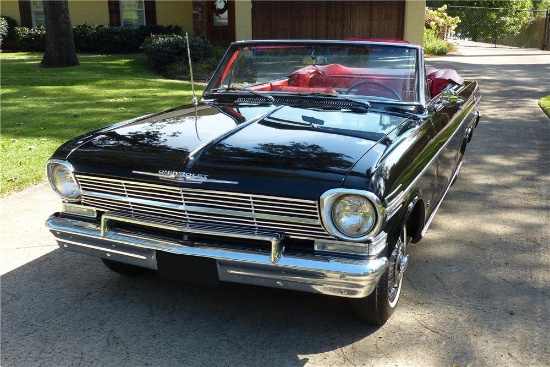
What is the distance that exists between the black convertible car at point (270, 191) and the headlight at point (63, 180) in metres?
0.01

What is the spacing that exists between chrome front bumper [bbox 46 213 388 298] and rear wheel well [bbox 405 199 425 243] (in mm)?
873

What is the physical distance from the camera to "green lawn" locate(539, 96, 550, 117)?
991 cm

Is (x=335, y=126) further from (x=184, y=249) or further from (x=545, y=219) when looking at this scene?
(x=545, y=219)

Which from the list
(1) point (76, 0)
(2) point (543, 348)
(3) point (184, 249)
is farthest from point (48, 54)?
(2) point (543, 348)

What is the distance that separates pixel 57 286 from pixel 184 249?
50.8 inches

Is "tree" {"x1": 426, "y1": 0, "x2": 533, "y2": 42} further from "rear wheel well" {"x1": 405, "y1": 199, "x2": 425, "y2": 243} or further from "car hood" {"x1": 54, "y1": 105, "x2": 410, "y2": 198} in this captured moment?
"car hood" {"x1": 54, "y1": 105, "x2": 410, "y2": 198}

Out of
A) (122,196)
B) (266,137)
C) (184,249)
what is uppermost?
(266,137)

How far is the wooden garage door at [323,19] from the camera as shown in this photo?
1783 centimetres

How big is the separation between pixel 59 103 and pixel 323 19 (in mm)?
10232

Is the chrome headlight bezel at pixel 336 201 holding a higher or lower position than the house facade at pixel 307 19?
lower

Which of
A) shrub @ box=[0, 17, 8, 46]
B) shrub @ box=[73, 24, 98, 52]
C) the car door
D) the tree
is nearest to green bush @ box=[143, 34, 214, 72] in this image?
shrub @ box=[73, 24, 98, 52]

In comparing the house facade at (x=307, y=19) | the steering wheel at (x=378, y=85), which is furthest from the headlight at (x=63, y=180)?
the house facade at (x=307, y=19)

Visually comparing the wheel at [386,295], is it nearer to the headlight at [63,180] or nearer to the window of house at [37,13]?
the headlight at [63,180]

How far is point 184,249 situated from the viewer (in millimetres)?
3064
